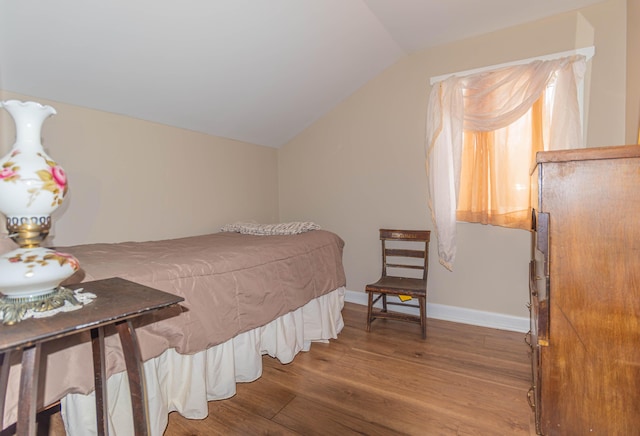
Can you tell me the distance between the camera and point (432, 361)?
2.12 m

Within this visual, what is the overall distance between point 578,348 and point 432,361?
110 centimetres

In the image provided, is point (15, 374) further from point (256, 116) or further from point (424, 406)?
point (256, 116)

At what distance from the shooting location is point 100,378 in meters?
1.13

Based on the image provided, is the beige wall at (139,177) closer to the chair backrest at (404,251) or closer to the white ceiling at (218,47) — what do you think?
the white ceiling at (218,47)

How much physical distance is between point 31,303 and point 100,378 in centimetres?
44

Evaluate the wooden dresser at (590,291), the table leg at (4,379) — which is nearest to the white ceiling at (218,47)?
the table leg at (4,379)

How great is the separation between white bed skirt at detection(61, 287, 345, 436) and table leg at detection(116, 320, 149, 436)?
0.37 meters

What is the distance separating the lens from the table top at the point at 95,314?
28.4 inches

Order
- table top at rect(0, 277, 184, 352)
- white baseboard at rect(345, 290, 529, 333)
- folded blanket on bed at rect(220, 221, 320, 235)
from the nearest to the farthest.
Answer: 1. table top at rect(0, 277, 184, 352)
2. white baseboard at rect(345, 290, 529, 333)
3. folded blanket on bed at rect(220, 221, 320, 235)

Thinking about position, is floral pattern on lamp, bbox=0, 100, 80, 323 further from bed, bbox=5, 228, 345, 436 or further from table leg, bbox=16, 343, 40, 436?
bed, bbox=5, 228, 345, 436

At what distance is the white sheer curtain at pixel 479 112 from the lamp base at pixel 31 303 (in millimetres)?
2532

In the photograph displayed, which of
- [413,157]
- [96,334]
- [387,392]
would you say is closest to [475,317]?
[387,392]

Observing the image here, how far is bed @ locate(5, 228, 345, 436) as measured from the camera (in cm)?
123

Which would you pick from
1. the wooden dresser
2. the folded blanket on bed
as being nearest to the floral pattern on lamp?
the wooden dresser
